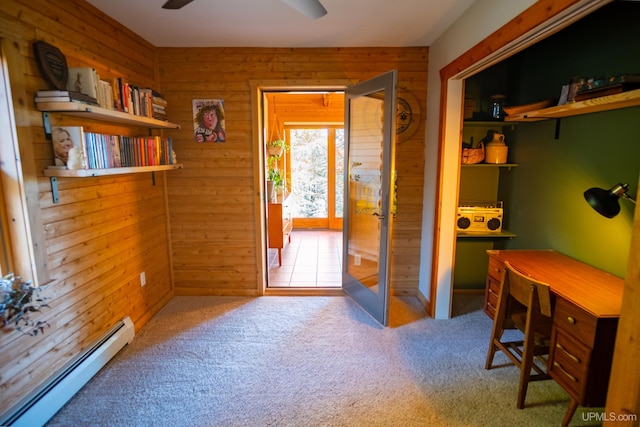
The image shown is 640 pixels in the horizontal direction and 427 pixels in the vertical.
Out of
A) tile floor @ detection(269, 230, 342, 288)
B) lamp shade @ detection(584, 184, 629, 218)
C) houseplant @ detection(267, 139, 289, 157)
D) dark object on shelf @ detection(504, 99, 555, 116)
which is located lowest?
tile floor @ detection(269, 230, 342, 288)

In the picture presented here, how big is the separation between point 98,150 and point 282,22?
1657 millimetres

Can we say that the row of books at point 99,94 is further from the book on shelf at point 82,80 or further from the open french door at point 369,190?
the open french door at point 369,190

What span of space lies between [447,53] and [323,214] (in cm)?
432

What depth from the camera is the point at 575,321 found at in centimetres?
160

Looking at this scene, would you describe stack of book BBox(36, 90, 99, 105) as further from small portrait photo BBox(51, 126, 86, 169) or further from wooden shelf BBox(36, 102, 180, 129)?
small portrait photo BBox(51, 126, 86, 169)

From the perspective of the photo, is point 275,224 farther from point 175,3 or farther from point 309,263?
point 175,3

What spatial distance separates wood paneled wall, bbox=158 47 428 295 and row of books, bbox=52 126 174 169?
2.18 feet

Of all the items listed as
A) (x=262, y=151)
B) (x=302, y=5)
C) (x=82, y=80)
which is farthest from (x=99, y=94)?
(x=262, y=151)

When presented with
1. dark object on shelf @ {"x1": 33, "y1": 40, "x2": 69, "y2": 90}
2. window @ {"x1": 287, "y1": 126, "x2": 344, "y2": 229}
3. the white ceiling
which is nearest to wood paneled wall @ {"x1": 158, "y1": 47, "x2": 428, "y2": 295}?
the white ceiling

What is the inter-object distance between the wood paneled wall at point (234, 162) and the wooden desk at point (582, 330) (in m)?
1.54

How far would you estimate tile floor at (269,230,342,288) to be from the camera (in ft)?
12.4

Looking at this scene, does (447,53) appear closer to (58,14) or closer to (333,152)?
(58,14)

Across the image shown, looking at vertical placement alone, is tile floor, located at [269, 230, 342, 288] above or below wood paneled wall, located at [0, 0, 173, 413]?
below

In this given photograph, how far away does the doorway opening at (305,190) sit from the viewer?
4.24m
